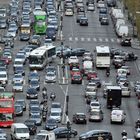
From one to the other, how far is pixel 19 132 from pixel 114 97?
24504 millimetres

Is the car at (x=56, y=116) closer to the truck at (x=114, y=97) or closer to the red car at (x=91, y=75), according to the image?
the truck at (x=114, y=97)

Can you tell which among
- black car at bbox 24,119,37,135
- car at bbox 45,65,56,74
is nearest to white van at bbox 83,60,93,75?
car at bbox 45,65,56,74

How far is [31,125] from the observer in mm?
152375

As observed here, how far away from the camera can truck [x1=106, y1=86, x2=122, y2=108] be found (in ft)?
A: 549

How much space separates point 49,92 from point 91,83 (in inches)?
246

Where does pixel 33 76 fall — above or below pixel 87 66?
above

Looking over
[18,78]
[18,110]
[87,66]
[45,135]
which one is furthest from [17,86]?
[45,135]

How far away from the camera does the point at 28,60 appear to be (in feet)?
655

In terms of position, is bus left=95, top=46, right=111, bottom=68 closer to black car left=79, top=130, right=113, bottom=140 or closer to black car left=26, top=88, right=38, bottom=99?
black car left=26, top=88, right=38, bottom=99

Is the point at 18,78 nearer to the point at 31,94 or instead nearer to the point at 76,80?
the point at 76,80

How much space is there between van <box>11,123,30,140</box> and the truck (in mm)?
21276

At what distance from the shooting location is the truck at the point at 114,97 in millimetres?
167375

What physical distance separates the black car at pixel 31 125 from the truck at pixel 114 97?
629 inches

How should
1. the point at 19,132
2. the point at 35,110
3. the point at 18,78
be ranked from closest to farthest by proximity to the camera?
the point at 19,132
the point at 35,110
the point at 18,78
